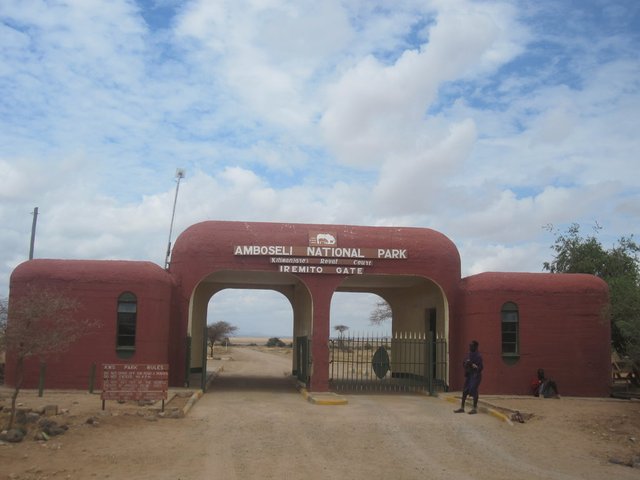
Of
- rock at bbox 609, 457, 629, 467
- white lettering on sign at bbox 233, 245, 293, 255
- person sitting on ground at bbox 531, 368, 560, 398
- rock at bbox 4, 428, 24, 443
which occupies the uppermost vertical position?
white lettering on sign at bbox 233, 245, 293, 255

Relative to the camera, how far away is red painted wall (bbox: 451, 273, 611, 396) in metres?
18.7

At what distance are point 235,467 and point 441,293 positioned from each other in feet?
40.1

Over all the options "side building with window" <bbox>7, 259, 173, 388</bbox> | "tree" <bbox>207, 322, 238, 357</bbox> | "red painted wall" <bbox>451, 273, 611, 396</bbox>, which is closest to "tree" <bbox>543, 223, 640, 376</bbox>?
"red painted wall" <bbox>451, 273, 611, 396</bbox>

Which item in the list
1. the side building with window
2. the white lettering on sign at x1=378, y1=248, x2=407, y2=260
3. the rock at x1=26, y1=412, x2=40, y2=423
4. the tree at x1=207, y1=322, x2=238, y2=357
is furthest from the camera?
the tree at x1=207, y1=322, x2=238, y2=357

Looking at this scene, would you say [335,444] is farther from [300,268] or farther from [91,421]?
[300,268]

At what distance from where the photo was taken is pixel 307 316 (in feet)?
74.3

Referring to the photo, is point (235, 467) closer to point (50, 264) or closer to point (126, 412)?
point (126, 412)

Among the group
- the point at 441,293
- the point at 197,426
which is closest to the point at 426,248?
the point at 441,293

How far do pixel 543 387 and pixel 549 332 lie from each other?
1616 mm

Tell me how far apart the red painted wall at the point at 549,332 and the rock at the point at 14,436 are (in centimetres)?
1215

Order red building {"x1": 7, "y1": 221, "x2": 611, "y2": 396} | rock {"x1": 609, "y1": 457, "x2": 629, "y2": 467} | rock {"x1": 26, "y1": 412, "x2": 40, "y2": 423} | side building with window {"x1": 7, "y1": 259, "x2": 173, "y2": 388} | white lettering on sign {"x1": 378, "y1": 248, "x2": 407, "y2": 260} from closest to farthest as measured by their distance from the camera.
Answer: rock {"x1": 609, "y1": 457, "x2": 629, "y2": 467} < rock {"x1": 26, "y1": 412, "x2": 40, "y2": 423} < side building with window {"x1": 7, "y1": 259, "x2": 173, "y2": 388} < red building {"x1": 7, "y1": 221, "x2": 611, "y2": 396} < white lettering on sign {"x1": 378, "y1": 248, "x2": 407, "y2": 260}

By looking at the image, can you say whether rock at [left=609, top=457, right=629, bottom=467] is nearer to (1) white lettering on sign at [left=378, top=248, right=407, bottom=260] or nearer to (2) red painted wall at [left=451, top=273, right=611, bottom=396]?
(2) red painted wall at [left=451, top=273, right=611, bottom=396]

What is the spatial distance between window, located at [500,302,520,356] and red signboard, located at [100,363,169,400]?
31.6 feet

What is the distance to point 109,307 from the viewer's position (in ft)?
60.3
